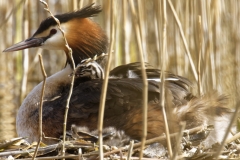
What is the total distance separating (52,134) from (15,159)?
24.6 inches

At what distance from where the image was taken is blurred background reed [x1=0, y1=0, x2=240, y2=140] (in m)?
4.85

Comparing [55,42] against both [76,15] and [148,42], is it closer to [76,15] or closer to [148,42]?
[76,15]

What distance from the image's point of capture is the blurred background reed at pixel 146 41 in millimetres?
4850

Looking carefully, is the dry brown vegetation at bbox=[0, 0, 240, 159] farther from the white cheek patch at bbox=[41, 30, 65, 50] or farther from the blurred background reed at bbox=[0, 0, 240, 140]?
the white cheek patch at bbox=[41, 30, 65, 50]

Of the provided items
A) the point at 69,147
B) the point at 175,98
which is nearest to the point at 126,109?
the point at 175,98

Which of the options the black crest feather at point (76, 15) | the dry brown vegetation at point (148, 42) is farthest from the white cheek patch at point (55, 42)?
the dry brown vegetation at point (148, 42)

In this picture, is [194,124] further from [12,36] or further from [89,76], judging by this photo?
[12,36]

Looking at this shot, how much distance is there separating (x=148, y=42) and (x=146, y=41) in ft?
3.98

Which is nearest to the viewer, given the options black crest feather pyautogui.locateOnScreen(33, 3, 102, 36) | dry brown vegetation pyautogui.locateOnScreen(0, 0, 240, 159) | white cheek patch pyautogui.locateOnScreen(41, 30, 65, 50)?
black crest feather pyautogui.locateOnScreen(33, 3, 102, 36)

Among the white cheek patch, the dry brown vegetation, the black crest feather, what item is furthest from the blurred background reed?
the white cheek patch

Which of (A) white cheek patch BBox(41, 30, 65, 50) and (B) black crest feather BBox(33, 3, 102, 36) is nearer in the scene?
(B) black crest feather BBox(33, 3, 102, 36)

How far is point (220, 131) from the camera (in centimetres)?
391

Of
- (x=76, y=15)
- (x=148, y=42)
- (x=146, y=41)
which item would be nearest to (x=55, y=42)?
(x=76, y=15)

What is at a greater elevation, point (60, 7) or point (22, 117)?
point (60, 7)
